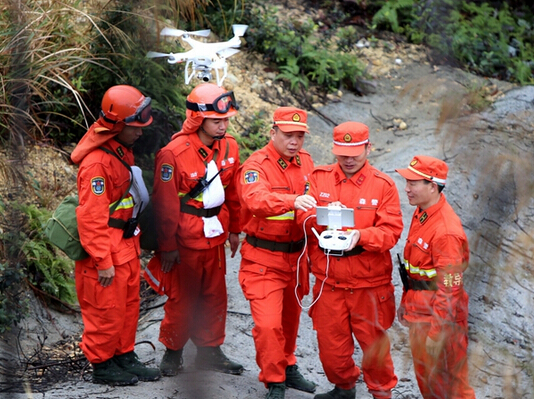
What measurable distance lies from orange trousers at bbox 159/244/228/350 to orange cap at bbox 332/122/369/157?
50.8 inches

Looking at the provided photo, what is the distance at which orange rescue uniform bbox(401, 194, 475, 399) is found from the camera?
2189 millimetres

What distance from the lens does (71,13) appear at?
7.01 metres

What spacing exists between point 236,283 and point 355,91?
5180 millimetres

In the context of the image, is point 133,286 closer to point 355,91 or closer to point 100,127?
point 100,127

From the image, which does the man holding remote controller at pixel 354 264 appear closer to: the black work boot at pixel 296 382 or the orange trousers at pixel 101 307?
the black work boot at pixel 296 382

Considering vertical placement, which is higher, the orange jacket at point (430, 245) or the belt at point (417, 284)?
the orange jacket at point (430, 245)

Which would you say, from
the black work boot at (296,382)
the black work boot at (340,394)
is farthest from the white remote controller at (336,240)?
the black work boot at (296,382)

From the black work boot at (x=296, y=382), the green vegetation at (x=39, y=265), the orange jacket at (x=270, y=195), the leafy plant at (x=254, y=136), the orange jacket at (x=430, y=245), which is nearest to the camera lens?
the orange jacket at (x=430, y=245)

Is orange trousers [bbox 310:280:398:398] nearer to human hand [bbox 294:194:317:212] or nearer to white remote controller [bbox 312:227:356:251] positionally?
white remote controller [bbox 312:227:356:251]

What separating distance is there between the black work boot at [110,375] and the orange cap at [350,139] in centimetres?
221

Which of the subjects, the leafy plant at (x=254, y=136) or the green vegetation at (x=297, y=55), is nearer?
the leafy plant at (x=254, y=136)

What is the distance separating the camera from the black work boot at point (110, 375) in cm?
483

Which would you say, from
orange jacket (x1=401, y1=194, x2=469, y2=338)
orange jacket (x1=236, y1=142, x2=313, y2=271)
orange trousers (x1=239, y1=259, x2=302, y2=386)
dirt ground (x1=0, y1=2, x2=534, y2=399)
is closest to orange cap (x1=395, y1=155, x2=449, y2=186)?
orange jacket (x1=401, y1=194, x2=469, y2=338)

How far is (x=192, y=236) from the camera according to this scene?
500 centimetres
